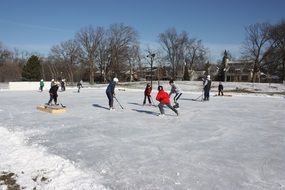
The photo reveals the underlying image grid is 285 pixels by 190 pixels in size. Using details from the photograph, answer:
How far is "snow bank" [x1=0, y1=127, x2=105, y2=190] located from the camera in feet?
16.0

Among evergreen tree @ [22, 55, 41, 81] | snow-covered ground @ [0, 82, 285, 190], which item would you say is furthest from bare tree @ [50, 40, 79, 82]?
snow-covered ground @ [0, 82, 285, 190]

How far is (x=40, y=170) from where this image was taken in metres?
5.62

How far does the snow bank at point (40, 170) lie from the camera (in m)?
4.88

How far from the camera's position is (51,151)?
693cm

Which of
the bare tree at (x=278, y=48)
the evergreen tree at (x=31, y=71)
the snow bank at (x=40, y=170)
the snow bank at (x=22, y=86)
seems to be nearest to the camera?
the snow bank at (x=40, y=170)

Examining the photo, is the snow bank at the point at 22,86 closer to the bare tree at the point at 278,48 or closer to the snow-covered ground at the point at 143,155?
Answer: the snow-covered ground at the point at 143,155

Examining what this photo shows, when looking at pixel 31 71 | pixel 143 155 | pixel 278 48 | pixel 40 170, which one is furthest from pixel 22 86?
pixel 278 48

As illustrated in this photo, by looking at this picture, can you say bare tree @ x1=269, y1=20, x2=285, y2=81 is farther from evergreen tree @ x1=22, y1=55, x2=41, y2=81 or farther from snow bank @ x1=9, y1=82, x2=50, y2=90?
evergreen tree @ x1=22, y1=55, x2=41, y2=81

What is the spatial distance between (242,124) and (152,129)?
3265 mm

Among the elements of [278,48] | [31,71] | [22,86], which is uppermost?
[278,48]

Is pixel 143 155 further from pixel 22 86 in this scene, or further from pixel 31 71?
pixel 31 71

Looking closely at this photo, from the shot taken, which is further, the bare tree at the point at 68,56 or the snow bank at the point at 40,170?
the bare tree at the point at 68,56

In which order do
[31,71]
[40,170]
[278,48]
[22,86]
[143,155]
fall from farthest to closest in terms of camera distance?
[31,71] < [278,48] < [22,86] < [143,155] < [40,170]

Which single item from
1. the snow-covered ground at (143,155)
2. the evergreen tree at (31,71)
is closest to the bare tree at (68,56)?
the evergreen tree at (31,71)
